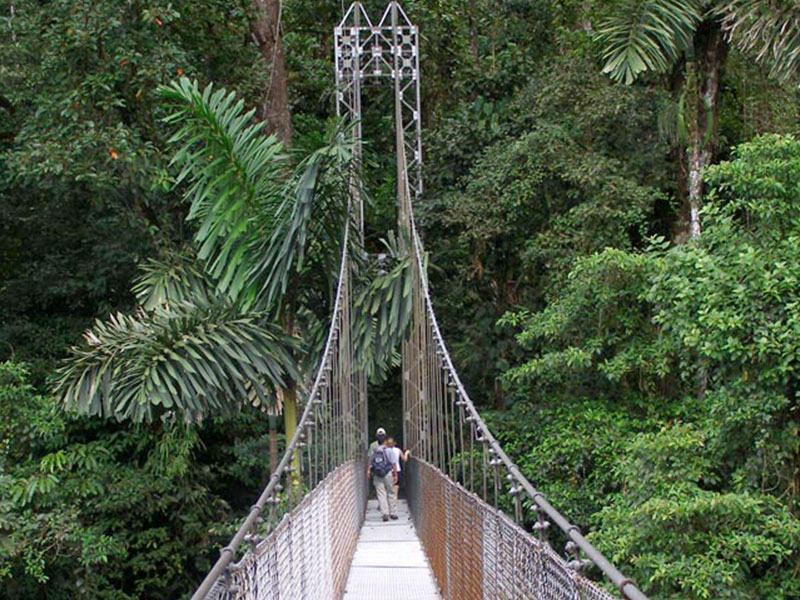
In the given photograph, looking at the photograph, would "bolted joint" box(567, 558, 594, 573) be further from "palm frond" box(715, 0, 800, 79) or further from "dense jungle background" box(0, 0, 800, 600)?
"palm frond" box(715, 0, 800, 79)

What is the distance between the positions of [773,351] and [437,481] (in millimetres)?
1763

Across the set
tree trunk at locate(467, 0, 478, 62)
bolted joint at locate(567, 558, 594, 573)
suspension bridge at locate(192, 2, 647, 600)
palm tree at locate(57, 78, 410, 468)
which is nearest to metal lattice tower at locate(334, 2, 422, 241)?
suspension bridge at locate(192, 2, 647, 600)

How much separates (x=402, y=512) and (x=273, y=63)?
12.7ft

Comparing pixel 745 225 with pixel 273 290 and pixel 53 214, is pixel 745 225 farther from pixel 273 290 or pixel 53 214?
pixel 53 214


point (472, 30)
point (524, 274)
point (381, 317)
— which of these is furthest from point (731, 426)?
point (472, 30)

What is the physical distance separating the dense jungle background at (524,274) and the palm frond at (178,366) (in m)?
0.10

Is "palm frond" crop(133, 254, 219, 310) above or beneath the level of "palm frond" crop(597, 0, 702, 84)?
beneath

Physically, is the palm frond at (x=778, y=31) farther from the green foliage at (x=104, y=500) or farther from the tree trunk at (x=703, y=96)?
the green foliage at (x=104, y=500)

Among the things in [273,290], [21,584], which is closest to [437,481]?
[273,290]

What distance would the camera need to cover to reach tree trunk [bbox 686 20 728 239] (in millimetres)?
8273

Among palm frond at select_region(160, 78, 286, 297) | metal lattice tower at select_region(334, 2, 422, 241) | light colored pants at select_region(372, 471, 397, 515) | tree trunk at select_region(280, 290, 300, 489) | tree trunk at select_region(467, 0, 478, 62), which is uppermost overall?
tree trunk at select_region(467, 0, 478, 62)

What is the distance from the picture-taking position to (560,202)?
9484 millimetres

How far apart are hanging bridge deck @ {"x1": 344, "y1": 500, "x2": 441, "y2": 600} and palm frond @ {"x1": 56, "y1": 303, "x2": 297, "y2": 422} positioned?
3.79 ft

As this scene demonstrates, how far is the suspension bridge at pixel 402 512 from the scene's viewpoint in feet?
6.79
